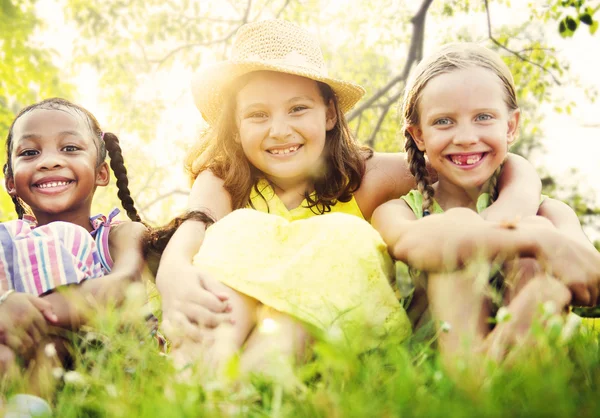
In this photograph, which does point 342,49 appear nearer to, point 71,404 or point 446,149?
point 446,149

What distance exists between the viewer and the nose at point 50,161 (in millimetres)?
2553

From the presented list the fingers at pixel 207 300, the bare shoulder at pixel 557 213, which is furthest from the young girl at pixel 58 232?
the bare shoulder at pixel 557 213

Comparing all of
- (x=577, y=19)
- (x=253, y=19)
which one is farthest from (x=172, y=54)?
(x=577, y=19)

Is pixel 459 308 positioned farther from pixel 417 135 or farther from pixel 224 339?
pixel 417 135

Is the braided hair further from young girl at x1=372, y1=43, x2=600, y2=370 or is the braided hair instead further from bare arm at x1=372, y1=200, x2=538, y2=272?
bare arm at x1=372, y1=200, x2=538, y2=272

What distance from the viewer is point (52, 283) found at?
2.05 meters

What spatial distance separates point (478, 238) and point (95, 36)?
25.6ft

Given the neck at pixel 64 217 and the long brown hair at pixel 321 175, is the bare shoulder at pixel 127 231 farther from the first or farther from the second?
the long brown hair at pixel 321 175

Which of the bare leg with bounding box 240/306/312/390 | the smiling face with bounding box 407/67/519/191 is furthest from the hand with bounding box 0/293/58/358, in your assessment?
the smiling face with bounding box 407/67/519/191

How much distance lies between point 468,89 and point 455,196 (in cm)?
48

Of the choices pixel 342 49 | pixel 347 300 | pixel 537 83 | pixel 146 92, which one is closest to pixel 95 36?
pixel 146 92

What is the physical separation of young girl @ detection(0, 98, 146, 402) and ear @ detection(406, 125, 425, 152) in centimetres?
129

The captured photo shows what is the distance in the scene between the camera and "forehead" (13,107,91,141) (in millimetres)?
2627

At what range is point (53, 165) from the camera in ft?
8.42
